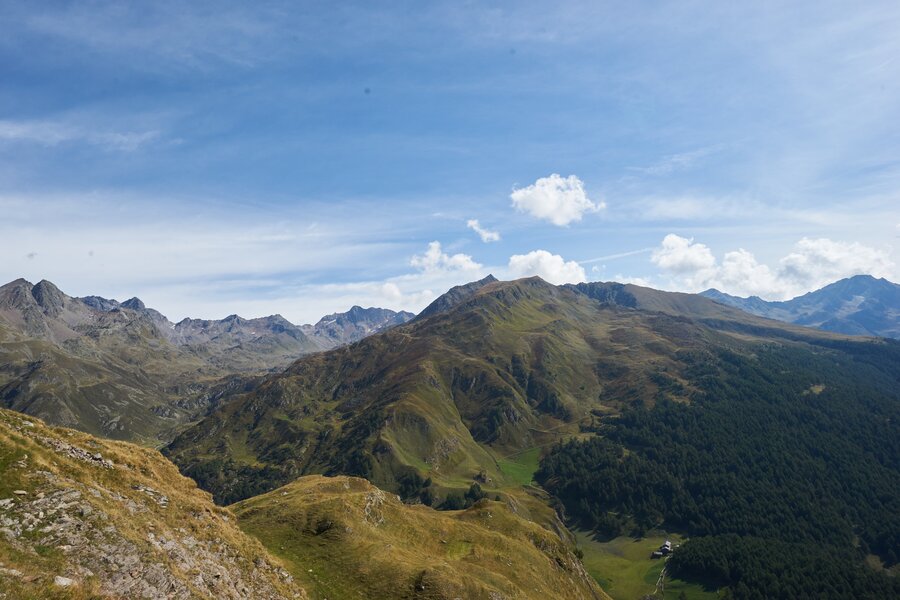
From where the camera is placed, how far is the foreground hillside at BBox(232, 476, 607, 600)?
66312 millimetres

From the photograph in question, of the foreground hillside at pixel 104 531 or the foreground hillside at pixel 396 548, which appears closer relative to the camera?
the foreground hillside at pixel 104 531

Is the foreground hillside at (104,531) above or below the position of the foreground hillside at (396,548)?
above

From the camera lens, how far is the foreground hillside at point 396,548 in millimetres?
66312

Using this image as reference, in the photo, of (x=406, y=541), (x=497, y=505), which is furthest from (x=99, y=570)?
(x=497, y=505)

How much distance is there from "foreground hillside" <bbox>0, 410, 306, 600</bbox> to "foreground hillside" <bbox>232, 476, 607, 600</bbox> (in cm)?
1751

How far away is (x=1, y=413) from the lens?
43719mm

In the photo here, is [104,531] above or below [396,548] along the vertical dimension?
above

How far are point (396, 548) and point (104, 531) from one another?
52.7 m

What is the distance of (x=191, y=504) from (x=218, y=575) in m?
9.54

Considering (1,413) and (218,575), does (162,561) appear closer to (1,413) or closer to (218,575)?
(218,575)

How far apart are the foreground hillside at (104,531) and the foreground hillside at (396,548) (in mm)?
17510

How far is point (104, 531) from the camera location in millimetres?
33938

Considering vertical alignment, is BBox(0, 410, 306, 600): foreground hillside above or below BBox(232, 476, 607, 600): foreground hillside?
above

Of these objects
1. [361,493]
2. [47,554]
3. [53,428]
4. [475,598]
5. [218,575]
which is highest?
[53,428]
